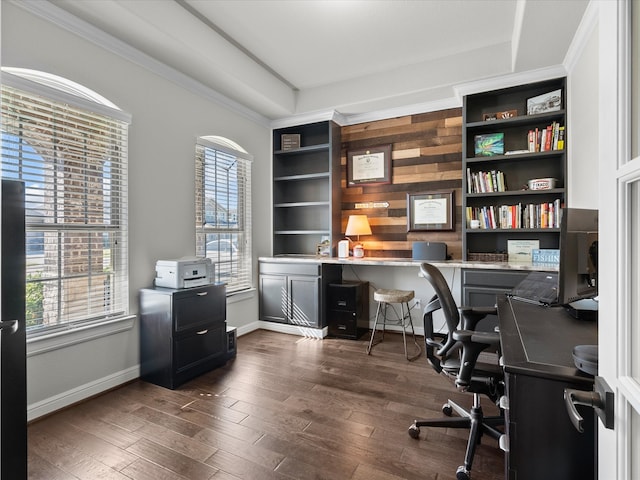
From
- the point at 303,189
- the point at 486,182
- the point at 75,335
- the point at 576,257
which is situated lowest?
the point at 75,335

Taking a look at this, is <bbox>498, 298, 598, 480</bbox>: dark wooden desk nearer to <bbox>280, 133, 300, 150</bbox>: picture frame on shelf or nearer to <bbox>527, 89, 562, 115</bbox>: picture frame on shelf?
<bbox>527, 89, 562, 115</bbox>: picture frame on shelf

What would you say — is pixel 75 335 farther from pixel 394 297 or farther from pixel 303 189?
pixel 303 189

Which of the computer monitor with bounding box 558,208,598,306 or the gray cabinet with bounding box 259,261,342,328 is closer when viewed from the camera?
the computer monitor with bounding box 558,208,598,306

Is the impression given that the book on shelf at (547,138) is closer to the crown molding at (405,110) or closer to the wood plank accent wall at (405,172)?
the wood plank accent wall at (405,172)

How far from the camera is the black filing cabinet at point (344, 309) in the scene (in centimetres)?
386

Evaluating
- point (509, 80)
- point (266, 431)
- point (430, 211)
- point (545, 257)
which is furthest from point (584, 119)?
point (266, 431)

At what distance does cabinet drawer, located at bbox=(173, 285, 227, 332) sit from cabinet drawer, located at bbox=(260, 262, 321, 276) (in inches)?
41.6

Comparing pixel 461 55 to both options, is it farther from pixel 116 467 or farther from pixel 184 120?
pixel 116 467

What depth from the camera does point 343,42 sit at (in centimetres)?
318

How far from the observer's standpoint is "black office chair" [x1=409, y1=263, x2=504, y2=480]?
1615mm

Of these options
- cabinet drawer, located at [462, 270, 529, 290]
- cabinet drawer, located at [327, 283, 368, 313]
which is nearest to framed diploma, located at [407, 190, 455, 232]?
cabinet drawer, located at [462, 270, 529, 290]

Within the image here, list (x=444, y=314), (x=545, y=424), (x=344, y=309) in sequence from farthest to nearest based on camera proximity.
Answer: (x=344, y=309) < (x=444, y=314) < (x=545, y=424)

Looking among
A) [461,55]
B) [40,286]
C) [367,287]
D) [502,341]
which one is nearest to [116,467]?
[40,286]

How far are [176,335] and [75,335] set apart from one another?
67 centimetres
